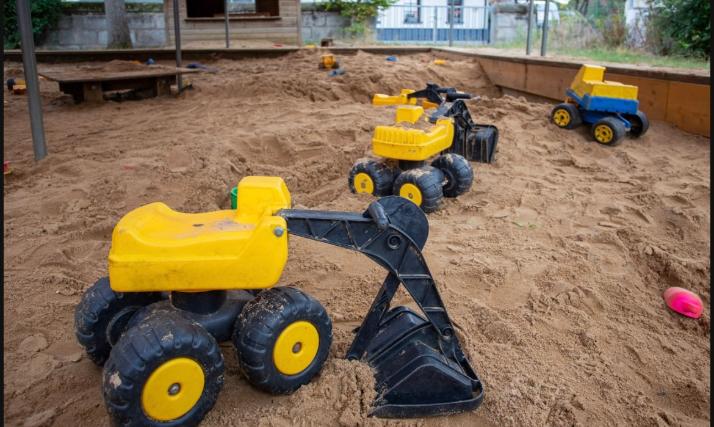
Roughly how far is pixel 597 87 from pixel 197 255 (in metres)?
4.74

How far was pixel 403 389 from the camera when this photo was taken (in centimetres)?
171

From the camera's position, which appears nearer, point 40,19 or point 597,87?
point 597,87

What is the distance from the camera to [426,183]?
3.49m

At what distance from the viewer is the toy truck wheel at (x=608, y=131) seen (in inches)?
194

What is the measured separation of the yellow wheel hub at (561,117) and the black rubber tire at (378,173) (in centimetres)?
240

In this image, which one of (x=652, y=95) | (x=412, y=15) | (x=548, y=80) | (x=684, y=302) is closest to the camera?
(x=684, y=302)

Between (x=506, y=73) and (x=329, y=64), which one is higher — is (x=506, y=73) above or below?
below

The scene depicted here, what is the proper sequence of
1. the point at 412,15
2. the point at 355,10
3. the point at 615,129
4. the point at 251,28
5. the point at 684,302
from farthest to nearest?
1. the point at 412,15
2. the point at 355,10
3. the point at 251,28
4. the point at 615,129
5. the point at 684,302

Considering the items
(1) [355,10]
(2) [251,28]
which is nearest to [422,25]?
(1) [355,10]

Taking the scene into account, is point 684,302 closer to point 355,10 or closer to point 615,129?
point 615,129

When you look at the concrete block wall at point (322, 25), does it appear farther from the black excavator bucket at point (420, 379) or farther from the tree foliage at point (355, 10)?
the black excavator bucket at point (420, 379)

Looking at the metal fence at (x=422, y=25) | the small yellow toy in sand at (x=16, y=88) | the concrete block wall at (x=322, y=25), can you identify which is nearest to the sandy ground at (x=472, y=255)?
the small yellow toy in sand at (x=16, y=88)

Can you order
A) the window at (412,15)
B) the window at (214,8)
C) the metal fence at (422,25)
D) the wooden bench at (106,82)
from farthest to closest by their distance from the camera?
the window at (412,15), the metal fence at (422,25), the window at (214,8), the wooden bench at (106,82)

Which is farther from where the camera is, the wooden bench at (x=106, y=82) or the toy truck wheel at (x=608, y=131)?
the wooden bench at (x=106, y=82)
